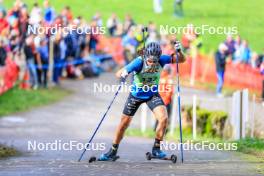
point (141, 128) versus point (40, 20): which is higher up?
point (40, 20)

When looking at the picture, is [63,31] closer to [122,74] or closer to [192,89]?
[192,89]

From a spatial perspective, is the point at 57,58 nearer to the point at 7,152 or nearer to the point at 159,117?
the point at 7,152

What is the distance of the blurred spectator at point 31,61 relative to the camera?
88.5ft

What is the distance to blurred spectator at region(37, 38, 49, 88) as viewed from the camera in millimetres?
28148

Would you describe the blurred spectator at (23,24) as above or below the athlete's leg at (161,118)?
above

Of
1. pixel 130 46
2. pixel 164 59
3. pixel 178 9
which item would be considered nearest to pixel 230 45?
pixel 130 46

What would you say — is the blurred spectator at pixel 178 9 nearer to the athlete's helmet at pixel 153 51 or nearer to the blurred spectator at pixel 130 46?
the blurred spectator at pixel 130 46

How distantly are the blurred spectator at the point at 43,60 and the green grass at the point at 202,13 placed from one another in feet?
43.4

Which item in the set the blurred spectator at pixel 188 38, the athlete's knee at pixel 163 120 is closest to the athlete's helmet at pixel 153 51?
the athlete's knee at pixel 163 120

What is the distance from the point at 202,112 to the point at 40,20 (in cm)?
786

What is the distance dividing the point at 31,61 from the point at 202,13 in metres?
20.3

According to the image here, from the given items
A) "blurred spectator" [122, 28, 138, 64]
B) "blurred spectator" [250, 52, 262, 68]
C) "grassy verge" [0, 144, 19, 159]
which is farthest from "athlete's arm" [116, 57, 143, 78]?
"blurred spectator" [122, 28, 138, 64]

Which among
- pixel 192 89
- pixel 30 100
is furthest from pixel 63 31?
pixel 192 89

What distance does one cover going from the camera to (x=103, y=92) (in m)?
31.3
